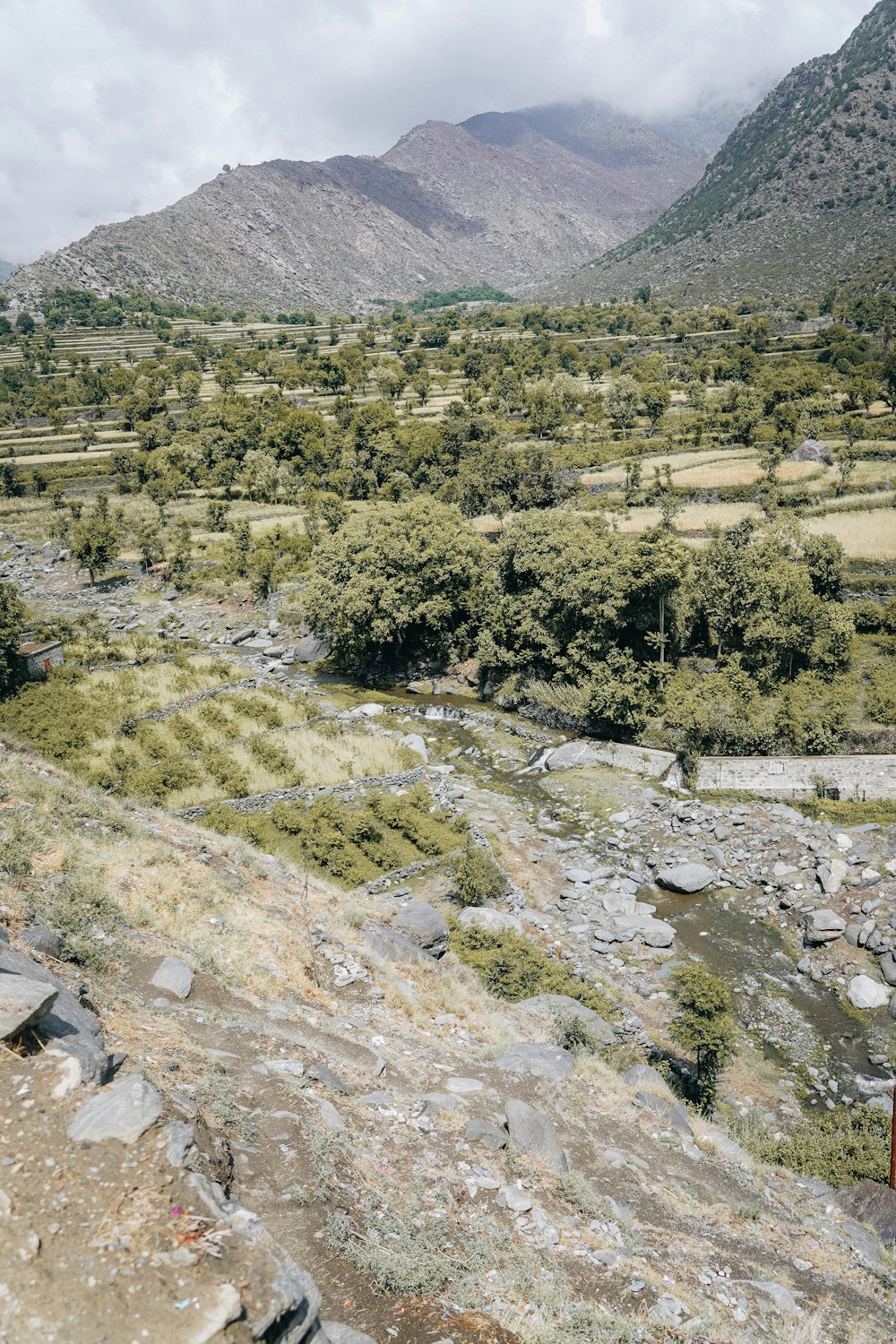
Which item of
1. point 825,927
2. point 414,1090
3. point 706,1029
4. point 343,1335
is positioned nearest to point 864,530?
point 825,927

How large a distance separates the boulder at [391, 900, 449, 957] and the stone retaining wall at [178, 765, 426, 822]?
31.0 feet

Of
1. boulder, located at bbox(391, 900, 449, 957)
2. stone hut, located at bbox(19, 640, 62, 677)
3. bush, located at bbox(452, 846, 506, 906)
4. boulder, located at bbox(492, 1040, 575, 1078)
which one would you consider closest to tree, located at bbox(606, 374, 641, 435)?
stone hut, located at bbox(19, 640, 62, 677)

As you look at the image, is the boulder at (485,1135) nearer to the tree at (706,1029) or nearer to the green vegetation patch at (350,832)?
the tree at (706,1029)

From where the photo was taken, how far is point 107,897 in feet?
51.2

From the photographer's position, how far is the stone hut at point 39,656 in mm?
41031

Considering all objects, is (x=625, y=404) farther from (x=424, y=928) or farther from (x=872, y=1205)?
(x=872, y=1205)

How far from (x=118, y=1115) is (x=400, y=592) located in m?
38.0

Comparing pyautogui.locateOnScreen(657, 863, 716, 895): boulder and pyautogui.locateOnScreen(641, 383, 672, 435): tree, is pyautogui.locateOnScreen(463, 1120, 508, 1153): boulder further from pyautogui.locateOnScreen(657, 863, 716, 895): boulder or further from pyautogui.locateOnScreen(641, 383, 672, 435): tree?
pyautogui.locateOnScreen(641, 383, 672, 435): tree

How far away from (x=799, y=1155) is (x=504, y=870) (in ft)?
40.9

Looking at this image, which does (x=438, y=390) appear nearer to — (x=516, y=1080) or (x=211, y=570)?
(x=211, y=570)

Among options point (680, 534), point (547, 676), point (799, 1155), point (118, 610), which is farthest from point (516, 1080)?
point (118, 610)

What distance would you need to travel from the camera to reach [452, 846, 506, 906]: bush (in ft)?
76.7

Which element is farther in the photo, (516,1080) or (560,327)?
(560,327)

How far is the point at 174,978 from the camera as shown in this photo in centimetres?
1348
